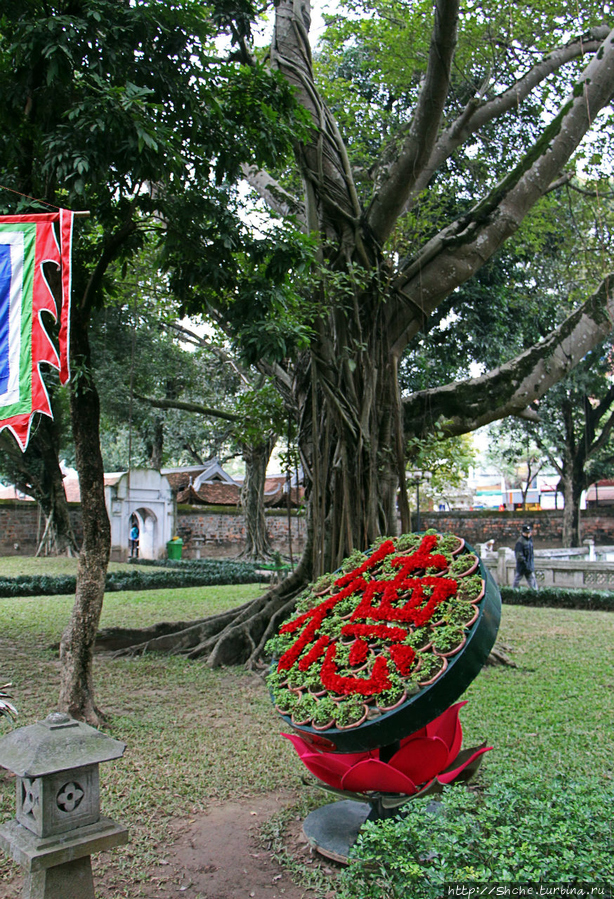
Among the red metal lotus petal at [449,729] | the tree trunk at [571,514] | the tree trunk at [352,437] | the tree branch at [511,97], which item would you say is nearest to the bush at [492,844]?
the red metal lotus petal at [449,729]

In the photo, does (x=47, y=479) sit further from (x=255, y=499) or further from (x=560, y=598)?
(x=560, y=598)

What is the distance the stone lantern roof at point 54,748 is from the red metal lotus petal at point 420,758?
1.21m

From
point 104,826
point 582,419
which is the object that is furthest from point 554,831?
point 582,419

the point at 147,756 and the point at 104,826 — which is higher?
the point at 104,826

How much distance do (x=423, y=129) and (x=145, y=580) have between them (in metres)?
10.5

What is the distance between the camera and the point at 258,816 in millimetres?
3459

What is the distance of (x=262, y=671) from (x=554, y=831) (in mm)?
4525

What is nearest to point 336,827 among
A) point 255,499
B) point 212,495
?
point 255,499

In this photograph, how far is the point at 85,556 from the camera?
192 inches

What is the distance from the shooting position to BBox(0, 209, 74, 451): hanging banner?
135 inches

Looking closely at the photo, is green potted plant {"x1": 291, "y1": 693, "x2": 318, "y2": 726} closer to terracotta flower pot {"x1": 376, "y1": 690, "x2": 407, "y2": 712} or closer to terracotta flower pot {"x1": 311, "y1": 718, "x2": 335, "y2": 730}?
terracotta flower pot {"x1": 311, "y1": 718, "x2": 335, "y2": 730}

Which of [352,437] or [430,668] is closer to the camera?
[430,668]

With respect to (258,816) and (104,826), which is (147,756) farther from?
(104,826)

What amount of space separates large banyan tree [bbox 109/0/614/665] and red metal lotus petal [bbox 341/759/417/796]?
10.7 feet
